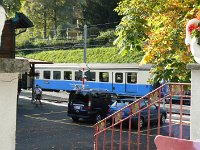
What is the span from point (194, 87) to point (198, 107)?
9.2 inches

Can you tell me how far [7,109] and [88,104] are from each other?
1677cm

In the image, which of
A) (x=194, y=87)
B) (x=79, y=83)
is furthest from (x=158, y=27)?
(x=79, y=83)

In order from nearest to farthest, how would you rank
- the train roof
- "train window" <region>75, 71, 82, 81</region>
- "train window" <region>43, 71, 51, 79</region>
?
the train roof → "train window" <region>75, 71, 82, 81</region> → "train window" <region>43, 71, 51, 79</region>

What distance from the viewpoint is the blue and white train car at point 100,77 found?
30.2 metres

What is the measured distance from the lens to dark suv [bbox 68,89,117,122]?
66.1 feet

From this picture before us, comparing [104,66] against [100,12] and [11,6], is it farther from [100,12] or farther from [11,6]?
[11,6]

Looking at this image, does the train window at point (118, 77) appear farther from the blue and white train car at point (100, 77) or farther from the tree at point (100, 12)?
the tree at point (100, 12)

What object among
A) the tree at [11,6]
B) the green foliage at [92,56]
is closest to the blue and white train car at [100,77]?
the green foliage at [92,56]

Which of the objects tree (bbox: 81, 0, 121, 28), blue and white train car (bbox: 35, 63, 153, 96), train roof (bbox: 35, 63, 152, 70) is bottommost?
blue and white train car (bbox: 35, 63, 153, 96)

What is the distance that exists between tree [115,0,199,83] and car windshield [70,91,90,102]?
11.1 metres

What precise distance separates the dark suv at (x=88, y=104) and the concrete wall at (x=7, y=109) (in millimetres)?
16572

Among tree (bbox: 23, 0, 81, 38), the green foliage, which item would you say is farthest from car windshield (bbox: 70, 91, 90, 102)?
tree (bbox: 23, 0, 81, 38)

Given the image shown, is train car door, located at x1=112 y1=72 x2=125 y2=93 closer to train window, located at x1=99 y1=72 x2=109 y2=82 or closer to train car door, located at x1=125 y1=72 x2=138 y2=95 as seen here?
train car door, located at x1=125 y1=72 x2=138 y2=95

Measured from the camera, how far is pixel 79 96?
20609 mm
